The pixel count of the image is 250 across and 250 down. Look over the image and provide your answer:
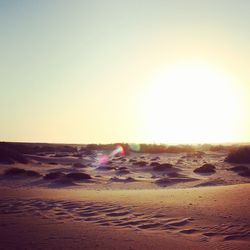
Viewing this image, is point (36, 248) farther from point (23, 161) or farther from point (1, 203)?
point (23, 161)

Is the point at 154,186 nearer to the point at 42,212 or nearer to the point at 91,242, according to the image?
the point at 42,212

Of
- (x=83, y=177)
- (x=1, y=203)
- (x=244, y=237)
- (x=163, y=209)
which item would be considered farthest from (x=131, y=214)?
(x=83, y=177)

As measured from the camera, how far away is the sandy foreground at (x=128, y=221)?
8664 mm

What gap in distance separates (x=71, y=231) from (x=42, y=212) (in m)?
3.14

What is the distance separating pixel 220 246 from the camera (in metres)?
8.30

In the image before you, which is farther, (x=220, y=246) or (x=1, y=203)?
(x=1, y=203)

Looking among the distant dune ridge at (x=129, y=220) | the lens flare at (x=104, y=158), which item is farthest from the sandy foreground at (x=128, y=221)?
the lens flare at (x=104, y=158)

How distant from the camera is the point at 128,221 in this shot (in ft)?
36.3

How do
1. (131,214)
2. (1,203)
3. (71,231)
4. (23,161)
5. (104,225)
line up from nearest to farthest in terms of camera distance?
(71,231) < (104,225) < (131,214) < (1,203) < (23,161)

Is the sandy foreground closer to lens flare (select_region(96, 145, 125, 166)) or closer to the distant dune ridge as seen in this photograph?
the distant dune ridge

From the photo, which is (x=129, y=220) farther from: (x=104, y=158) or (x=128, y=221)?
(x=104, y=158)

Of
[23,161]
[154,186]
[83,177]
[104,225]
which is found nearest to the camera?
[104,225]

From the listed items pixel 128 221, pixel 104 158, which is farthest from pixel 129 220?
pixel 104 158

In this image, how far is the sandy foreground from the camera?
8664 millimetres
